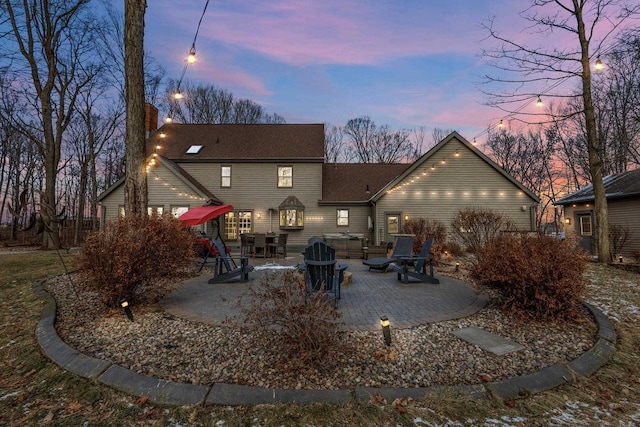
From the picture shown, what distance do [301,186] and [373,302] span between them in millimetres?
13509

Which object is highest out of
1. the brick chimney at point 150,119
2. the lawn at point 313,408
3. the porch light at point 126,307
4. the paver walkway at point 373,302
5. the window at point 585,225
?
the brick chimney at point 150,119

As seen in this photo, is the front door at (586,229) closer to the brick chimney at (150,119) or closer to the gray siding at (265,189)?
the gray siding at (265,189)

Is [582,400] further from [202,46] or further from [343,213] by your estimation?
[343,213]

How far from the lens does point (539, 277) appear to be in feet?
14.3

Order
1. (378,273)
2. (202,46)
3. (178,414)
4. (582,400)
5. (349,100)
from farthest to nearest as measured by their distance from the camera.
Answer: (349,100) < (378,273) < (202,46) < (582,400) < (178,414)

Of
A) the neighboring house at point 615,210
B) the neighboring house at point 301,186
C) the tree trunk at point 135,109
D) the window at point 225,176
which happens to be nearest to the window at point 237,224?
the neighboring house at point 301,186

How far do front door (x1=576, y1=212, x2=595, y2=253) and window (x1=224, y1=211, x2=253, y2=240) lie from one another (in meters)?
18.4

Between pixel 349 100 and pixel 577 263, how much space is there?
28.6 meters

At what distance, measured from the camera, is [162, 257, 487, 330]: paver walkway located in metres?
4.66

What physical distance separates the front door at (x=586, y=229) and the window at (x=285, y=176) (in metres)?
16.3

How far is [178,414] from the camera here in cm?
242

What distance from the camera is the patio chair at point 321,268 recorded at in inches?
203

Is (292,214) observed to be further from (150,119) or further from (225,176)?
(150,119)

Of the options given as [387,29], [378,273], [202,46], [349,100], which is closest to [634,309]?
[378,273]
